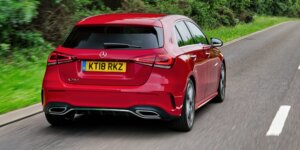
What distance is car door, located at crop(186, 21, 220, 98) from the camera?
8156mm

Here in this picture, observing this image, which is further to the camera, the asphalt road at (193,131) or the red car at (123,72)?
the red car at (123,72)

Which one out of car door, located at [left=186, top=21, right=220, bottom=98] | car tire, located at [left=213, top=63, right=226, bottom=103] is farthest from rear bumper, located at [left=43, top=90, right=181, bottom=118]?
car tire, located at [left=213, top=63, right=226, bottom=103]

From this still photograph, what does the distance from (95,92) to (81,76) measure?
27cm

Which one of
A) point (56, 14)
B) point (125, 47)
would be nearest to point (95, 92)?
point (125, 47)

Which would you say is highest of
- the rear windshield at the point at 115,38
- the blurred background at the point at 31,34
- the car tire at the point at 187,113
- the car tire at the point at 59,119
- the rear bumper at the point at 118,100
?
the rear windshield at the point at 115,38

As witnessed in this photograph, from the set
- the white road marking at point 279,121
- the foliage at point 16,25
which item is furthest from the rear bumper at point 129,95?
the foliage at point 16,25

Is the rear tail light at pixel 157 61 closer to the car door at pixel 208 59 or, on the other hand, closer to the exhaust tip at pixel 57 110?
the exhaust tip at pixel 57 110

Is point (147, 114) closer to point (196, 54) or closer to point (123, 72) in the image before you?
point (123, 72)

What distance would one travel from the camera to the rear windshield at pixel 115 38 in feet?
21.9

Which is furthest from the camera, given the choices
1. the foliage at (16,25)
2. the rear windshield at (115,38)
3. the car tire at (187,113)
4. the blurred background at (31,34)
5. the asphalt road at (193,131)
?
the foliage at (16,25)

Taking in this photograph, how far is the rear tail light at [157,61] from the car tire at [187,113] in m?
0.54

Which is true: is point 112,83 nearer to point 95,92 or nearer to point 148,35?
point 95,92

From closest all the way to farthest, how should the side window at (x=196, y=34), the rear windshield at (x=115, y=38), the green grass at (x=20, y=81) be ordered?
the rear windshield at (x=115, y=38) < the side window at (x=196, y=34) < the green grass at (x=20, y=81)

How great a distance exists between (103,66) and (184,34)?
4.84ft
